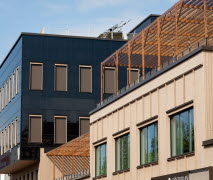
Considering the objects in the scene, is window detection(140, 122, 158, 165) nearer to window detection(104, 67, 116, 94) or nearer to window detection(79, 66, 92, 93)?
window detection(104, 67, 116, 94)

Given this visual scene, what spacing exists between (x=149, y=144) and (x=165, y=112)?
3491 mm

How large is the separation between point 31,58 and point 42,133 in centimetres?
712

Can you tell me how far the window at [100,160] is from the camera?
46.5m

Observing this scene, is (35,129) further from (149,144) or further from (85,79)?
(149,144)

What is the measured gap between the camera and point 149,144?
38219 millimetres

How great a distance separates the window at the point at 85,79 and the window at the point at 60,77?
159 cm

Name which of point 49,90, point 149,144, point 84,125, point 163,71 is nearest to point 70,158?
point 84,125

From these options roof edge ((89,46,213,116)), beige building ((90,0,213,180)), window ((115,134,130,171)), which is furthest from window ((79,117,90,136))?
window ((115,134,130,171))

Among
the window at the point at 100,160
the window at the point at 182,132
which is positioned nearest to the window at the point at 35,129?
the window at the point at 100,160

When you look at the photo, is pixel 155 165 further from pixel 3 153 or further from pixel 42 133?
pixel 3 153

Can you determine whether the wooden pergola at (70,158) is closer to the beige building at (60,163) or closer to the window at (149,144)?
the beige building at (60,163)

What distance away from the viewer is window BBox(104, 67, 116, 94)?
67312mm

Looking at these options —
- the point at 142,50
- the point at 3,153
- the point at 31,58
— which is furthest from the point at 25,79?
the point at 142,50

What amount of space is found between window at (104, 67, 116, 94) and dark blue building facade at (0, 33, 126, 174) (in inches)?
40.2
